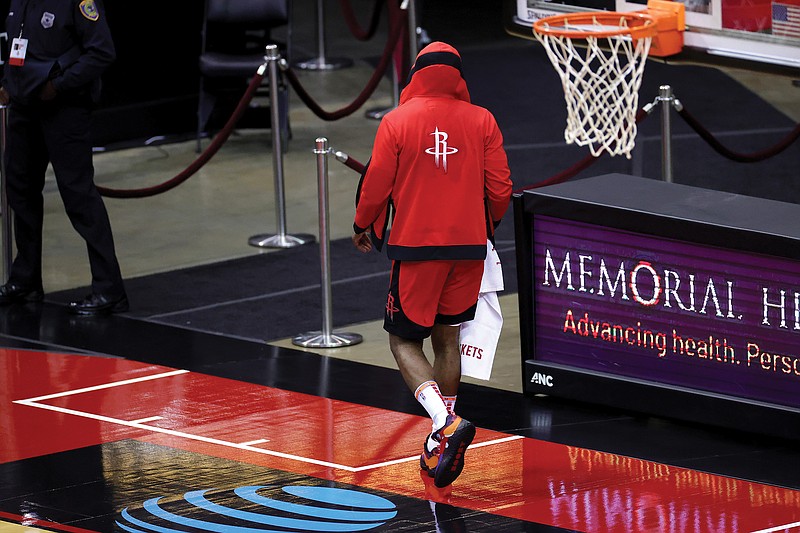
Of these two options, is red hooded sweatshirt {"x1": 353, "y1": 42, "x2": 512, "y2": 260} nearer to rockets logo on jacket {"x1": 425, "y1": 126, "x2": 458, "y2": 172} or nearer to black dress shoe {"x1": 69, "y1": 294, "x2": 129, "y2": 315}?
rockets logo on jacket {"x1": 425, "y1": 126, "x2": 458, "y2": 172}

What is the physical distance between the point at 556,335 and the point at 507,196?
1211mm

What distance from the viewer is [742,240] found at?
6.76 meters

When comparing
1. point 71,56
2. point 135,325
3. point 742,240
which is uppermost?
point 71,56

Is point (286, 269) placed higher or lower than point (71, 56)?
lower

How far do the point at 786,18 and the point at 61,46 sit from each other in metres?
3.86

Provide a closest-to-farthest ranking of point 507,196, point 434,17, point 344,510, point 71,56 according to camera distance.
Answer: point 344,510
point 507,196
point 71,56
point 434,17

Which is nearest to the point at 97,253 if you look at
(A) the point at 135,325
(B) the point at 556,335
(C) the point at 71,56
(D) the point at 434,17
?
(A) the point at 135,325

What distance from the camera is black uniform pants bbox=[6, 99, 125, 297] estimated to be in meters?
8.95

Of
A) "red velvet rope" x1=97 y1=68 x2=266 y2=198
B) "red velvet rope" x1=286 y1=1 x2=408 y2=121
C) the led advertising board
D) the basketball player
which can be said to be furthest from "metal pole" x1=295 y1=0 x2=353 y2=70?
the basketball player

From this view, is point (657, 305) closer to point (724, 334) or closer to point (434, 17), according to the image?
point (724, 334)

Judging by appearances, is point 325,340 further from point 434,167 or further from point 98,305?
point 434,167

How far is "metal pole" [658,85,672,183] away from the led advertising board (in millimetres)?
1447

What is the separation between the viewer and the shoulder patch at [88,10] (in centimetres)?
877

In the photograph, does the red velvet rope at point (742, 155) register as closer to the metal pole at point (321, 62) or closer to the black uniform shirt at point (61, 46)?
the black uniform shirt at point (61, 46)
